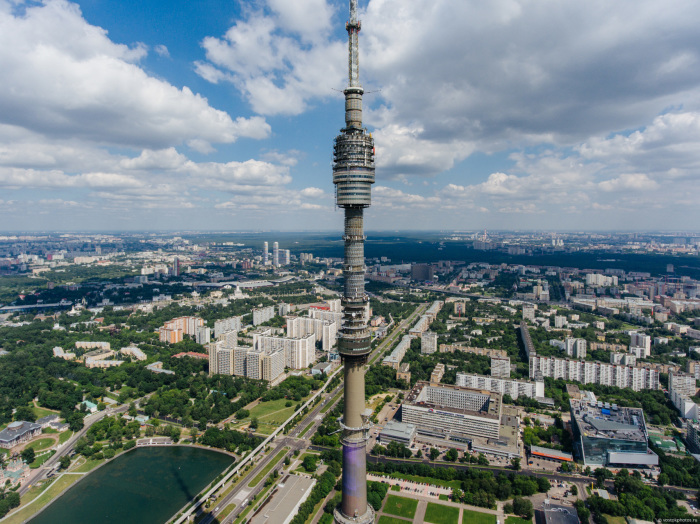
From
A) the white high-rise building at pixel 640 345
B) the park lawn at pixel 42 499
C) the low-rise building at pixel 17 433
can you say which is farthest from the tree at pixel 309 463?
the white high-rise building at pixel 640 345

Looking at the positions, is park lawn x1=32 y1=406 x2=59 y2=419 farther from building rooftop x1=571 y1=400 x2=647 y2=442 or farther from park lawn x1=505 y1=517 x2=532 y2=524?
building rooftop x1=571 y1=400 x2=647 y2=442

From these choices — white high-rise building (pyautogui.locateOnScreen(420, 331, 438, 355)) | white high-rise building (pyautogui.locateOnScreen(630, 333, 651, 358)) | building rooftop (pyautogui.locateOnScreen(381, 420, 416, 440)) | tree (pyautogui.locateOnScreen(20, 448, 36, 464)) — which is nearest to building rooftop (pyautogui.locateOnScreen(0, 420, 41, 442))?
tree (pyautogui.locateOnScreen(20, 448, 36, 464))

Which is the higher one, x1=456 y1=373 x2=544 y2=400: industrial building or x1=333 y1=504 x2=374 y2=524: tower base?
x1=333 y1=504 x2=374 y2=524: tower base

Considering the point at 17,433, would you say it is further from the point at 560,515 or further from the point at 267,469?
the point at 560,515

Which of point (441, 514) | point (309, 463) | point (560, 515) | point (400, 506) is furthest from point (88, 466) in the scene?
point (560, 515)

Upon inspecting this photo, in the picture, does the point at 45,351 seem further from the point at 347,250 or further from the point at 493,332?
the point at 493,332

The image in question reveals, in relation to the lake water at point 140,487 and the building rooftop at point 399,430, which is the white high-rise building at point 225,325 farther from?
the building rooftop at point 399,430
